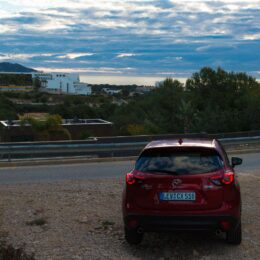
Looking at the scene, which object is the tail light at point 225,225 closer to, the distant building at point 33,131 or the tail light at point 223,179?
the tail light at point 223,179

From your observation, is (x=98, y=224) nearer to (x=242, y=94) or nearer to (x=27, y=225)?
(x=27, y=225)

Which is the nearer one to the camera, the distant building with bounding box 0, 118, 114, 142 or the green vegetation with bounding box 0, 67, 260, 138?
the distant building with bounding box 0, 118, 114, 142

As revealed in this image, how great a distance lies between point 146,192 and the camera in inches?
260

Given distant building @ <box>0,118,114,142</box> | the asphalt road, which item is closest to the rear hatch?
the asphalt road

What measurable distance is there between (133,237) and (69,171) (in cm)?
860

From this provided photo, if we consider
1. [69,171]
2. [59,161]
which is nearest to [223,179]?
[69,171]

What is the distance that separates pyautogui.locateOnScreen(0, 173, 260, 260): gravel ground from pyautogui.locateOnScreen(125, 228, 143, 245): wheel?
10cm

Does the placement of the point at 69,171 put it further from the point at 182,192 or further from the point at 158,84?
the point at 158,84

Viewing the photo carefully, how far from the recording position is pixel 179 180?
650 centimetres

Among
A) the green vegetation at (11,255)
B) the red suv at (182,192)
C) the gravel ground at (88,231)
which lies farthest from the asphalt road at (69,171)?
the green vegetation at (11,255)

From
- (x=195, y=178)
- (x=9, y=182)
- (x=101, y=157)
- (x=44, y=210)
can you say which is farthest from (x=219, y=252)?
(x=101, y=157)

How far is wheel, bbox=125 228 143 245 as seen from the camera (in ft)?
22.9

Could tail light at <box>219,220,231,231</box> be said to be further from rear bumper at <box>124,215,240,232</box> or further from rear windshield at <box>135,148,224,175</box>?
rear windshield at <box>135,148,224,175</box>

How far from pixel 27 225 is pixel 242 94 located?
239 feet
